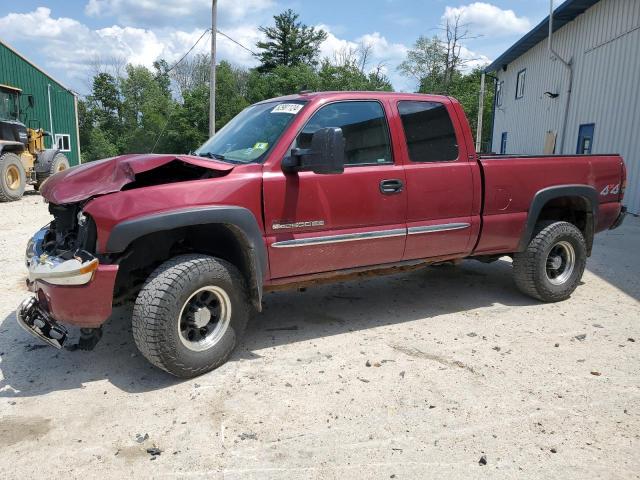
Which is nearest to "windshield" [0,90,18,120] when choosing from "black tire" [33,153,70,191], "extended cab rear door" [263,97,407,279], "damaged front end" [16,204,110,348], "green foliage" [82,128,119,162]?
"black tire" [33,153,70,191]

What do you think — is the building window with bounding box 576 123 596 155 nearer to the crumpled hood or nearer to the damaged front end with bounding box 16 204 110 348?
the crumpled hood

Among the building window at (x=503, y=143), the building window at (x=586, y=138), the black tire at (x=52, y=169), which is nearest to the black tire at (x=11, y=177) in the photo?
the black tire at (x=52, y=169)

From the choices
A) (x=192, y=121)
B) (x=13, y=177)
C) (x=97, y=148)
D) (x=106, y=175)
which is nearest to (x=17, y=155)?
(x=13, y=177)

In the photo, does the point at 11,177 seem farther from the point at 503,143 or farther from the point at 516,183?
the point at 503,143

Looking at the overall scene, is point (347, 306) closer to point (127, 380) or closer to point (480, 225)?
point (480, 225)

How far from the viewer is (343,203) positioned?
388 cm

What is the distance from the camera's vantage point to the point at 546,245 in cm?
497

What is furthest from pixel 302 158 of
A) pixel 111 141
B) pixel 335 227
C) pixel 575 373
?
pixel 111 141

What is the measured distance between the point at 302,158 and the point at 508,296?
306cm

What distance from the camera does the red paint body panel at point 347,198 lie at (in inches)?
126

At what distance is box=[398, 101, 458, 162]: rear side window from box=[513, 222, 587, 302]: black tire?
1344mm

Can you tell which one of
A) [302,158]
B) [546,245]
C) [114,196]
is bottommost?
[546,245]

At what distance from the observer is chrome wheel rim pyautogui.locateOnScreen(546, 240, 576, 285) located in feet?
17.1

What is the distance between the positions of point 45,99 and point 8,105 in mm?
13007
